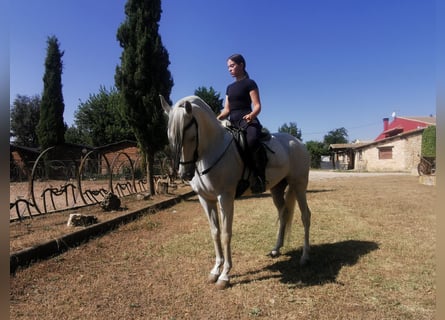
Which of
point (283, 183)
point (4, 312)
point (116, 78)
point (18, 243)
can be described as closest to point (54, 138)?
point (116, 78)

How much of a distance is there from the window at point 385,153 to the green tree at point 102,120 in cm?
3003

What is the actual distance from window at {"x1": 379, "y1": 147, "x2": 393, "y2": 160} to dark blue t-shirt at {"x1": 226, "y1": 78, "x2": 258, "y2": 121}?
36650 millimetres

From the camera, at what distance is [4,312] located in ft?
3.44

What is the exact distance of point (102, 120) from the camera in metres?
38.2

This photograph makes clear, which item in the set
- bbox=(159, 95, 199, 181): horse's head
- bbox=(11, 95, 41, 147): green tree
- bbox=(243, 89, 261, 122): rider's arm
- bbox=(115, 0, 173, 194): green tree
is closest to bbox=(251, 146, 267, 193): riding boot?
bbox=(243, 89, 261, 122): rider's arm

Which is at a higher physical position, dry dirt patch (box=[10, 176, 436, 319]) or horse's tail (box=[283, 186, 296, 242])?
horse's tail (box=[283, 186, 296, 242])

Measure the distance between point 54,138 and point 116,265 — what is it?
2925 centimetres

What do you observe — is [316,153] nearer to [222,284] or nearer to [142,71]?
[142,71]

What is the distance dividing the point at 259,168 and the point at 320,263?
5.48 feet

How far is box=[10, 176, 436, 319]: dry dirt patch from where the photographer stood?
3.04 meters

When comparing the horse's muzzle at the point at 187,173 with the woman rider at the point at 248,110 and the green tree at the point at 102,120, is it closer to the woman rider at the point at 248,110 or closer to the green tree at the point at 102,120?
the woman rider at the point at 248,110

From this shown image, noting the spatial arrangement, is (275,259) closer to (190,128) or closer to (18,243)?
(190,128)

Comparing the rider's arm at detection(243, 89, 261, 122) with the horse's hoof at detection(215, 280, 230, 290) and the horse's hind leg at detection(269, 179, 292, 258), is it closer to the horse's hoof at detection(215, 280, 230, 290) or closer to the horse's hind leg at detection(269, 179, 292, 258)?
the horse's hind leg at detection(269, 179, 292, 258)

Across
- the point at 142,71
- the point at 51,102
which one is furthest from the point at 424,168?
the point at 51,102
